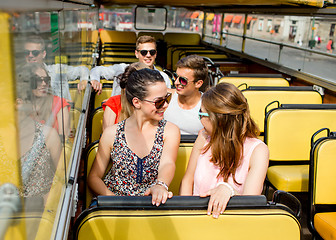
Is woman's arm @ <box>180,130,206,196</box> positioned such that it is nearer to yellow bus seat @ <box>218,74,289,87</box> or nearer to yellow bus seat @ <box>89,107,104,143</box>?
yellow bus seat @ <box>89,107,104,143</box>

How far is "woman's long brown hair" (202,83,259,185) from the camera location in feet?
6.46

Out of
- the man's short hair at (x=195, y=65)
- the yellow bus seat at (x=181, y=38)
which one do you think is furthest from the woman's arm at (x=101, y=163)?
the yellow bus seat at (x=181, y=38)

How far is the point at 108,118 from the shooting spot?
265cm

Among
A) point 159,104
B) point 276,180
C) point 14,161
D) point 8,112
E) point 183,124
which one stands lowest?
point 276,180

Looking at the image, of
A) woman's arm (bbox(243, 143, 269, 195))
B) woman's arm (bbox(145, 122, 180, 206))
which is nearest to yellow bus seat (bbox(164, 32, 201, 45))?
woman's arm (bbox(145, 122, 180, 206))

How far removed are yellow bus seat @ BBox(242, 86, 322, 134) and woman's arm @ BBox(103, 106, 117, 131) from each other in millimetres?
1655

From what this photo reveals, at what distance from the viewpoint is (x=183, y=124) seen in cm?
294

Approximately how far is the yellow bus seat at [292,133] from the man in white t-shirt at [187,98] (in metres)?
0.65

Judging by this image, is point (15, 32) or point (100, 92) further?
point (100, 92)

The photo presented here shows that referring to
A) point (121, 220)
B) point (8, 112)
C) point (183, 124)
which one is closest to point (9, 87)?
point (8, 112)

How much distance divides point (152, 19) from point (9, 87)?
1128 centimetres

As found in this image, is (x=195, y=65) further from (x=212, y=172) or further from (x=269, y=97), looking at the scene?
(x=212, y=172)

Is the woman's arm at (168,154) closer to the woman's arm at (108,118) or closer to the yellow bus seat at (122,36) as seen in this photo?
the woman's arm at (108,118)

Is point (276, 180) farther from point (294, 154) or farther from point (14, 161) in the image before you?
point (14, 161)
